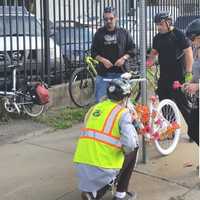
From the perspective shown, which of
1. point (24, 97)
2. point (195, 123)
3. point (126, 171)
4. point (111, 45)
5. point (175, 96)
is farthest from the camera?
point (24, 97)

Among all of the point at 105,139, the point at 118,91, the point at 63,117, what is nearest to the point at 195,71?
the point at 118,91

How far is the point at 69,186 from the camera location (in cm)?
505

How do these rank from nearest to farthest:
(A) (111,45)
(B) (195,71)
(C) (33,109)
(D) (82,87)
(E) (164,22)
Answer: (B) (195,71) < (E) (164,22) < (A) (111,45) < (C) (33,109) < (D) (82,87)

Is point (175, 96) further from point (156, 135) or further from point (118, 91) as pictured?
point (118, 91)

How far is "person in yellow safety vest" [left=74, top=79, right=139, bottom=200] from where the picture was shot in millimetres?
4227

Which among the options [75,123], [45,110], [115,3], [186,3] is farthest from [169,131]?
[186,3]

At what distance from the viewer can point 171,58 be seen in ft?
20.9

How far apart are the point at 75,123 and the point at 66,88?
1.31 meters

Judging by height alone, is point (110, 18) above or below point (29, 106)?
above

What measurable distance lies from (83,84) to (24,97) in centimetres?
178

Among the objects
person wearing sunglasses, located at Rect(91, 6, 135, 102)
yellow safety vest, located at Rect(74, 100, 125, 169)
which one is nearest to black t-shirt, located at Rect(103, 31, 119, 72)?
person wearing sunglasses, located at Rect(91, 6, 135, 102)

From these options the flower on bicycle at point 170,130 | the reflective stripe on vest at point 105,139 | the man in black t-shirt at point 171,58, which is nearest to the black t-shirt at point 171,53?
the man in black t-shirt at point 171,58

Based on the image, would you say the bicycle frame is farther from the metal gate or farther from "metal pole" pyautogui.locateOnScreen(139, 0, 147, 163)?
"metal pole" pyautogui.locateOnScreen(139, 0, 147, 163)

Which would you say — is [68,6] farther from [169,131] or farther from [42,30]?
[169,131]
